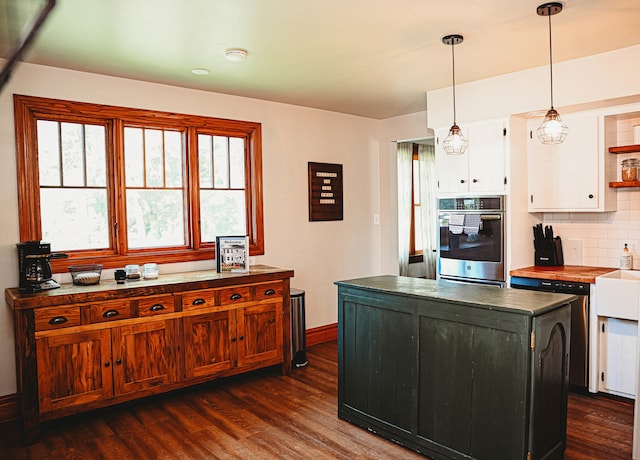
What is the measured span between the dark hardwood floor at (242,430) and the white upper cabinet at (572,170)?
5.16 feet

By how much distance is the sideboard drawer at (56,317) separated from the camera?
3150mm

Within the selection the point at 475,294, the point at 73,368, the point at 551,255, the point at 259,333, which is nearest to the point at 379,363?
the point at 475,294

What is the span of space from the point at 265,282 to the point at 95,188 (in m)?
1.60

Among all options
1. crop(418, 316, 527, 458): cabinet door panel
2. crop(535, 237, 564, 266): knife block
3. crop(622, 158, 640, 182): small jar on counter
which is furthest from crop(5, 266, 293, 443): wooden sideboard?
crop(622, 158, 640, 182): small jar on counter

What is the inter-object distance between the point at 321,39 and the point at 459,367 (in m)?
2.19

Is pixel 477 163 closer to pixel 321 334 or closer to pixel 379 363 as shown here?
pixel 379 363

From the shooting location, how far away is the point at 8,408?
11.4 feet

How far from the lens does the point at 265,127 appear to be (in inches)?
193

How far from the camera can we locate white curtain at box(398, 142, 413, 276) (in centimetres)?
718

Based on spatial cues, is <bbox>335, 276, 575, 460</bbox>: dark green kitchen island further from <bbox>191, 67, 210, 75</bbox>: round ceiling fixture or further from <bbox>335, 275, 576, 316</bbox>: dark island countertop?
<bbox>191, 67, 210, 75</bbox>: round ceiling fixture

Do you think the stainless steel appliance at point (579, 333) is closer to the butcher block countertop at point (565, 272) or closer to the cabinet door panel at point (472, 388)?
the butcher block countertop at point (565, 272)

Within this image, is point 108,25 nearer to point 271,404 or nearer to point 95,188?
point 95,188

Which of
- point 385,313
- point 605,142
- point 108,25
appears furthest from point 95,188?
point 605,142

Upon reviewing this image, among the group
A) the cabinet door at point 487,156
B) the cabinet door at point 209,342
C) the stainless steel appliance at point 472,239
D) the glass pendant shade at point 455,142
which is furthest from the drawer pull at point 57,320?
the cabinet door at point 487,156
